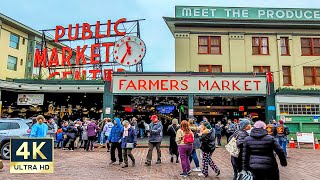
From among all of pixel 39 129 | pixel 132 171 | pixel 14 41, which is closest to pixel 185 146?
pixel 132 171

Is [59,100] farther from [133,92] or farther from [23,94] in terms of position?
[133,92]

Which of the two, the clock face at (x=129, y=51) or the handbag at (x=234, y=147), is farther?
the clock face at (x=129, y=51)

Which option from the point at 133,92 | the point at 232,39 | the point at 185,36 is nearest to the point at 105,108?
the point at 133,92

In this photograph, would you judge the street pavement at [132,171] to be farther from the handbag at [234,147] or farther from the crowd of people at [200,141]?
the handbag at [234,147]

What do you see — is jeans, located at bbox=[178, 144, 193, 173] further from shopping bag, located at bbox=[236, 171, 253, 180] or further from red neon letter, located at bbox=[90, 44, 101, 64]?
red neon letter, located at bbox=[90, 44, 101, 64]

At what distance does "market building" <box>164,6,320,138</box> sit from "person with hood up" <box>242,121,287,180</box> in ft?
70.8

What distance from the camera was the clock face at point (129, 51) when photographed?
24.2 m

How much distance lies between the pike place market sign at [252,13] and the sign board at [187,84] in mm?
8262

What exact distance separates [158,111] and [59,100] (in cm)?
950

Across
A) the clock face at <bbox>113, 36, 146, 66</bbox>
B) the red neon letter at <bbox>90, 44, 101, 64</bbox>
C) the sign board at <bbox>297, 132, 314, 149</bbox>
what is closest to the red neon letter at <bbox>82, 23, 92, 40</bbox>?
the red neon letter at <bbox>90, 44, 101, 64</bbox>

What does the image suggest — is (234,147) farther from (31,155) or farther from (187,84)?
(187,84)

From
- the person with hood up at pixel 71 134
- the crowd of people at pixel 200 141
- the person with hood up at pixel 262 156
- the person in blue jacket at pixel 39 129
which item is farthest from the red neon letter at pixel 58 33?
the person with hood up at pixel 262 156

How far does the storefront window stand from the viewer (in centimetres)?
2166

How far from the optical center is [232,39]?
A: 2747cm
